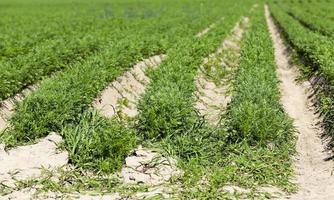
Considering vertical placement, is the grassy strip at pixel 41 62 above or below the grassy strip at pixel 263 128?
above

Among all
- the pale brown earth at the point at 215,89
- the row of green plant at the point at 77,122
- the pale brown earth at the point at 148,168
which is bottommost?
the pale brown earth at the point at 215,89

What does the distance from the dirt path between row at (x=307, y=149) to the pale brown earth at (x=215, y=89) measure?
176 cm

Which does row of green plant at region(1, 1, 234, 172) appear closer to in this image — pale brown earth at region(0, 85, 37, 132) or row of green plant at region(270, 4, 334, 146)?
pale brown earth at region(0, 85, 37, 132)

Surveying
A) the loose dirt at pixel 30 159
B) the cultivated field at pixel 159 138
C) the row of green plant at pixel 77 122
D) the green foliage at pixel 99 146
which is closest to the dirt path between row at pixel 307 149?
the cultivated field at pixel 159 138

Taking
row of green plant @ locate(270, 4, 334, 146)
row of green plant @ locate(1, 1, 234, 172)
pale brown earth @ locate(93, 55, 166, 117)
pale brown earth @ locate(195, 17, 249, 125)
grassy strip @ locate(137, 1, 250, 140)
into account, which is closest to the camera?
row of green plant @ locate(1, 1, 234, 172)

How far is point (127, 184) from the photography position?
7609mm

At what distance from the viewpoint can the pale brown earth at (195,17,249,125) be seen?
12.5 metres

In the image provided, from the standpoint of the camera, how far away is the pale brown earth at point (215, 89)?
12.5 metres

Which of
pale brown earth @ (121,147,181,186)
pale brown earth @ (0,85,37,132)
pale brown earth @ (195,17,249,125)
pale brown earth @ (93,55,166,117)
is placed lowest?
pale brown earth @ (195,17,249,125)

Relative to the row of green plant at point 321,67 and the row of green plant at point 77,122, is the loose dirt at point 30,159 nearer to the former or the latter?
the row of green plant at point 77,122

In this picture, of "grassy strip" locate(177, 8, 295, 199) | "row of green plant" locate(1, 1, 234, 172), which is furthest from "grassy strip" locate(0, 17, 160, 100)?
"grassy strip" locate(177, 8, 295, 199)

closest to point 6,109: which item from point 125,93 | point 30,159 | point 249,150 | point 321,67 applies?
point 125,93

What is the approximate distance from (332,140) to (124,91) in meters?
6.15

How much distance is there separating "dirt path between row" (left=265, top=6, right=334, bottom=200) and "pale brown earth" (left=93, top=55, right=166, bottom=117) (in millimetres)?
3619
